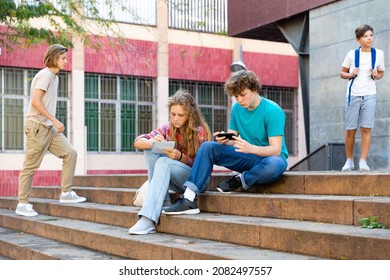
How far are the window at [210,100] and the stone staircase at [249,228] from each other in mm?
11012

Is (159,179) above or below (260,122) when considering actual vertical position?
below

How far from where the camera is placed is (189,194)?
18.9 ft

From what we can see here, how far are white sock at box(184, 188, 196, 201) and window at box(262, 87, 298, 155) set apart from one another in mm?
14196

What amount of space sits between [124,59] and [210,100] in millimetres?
2888

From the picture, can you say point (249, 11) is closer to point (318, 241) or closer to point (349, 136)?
point (349, 136)

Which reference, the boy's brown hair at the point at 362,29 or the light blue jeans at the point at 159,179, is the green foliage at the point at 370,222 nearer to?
the light blue jeans at the point at 159,179

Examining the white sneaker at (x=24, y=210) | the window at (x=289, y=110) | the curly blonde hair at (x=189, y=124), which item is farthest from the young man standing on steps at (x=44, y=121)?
the window at (x=289, y=110)

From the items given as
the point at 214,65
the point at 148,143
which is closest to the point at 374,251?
the point at 148,143

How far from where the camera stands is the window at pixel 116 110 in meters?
16.9

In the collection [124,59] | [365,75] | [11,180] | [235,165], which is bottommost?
[11,180]

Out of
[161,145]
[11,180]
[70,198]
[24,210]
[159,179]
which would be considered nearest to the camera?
[159,179]

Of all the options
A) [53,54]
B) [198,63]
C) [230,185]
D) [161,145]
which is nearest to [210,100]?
[198,63]

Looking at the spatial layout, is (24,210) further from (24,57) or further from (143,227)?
(24,57)

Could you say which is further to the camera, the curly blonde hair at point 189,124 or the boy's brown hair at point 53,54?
the boy's brown hair at point 53,54
